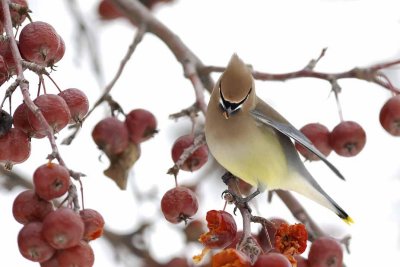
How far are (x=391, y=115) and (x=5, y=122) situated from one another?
1.26m

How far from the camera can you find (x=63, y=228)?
144 centimetres

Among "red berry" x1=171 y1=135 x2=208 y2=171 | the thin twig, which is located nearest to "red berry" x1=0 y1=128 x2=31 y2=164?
the thin twig

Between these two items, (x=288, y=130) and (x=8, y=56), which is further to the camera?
(x=288, y=130)

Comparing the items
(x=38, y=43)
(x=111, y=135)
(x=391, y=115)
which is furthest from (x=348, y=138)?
(x=38, y=43)

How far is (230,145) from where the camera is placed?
2.50m

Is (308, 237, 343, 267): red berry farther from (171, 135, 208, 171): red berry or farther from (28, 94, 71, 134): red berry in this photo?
(28, 94, 71, 134): red berry

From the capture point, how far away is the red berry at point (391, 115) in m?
2.37

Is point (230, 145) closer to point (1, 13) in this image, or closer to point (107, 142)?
point (107, 142)

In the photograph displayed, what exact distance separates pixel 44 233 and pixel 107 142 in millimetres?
951

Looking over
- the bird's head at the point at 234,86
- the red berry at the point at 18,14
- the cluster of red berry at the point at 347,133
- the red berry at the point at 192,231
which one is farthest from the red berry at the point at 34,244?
the red berry at the point at 192,231

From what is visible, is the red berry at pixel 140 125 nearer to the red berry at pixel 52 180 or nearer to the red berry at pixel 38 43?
the red berry at pixel 38 43

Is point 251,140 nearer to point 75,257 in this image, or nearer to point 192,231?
point 192,231

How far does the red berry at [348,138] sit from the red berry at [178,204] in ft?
2.13

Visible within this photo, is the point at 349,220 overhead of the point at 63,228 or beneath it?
overhead
